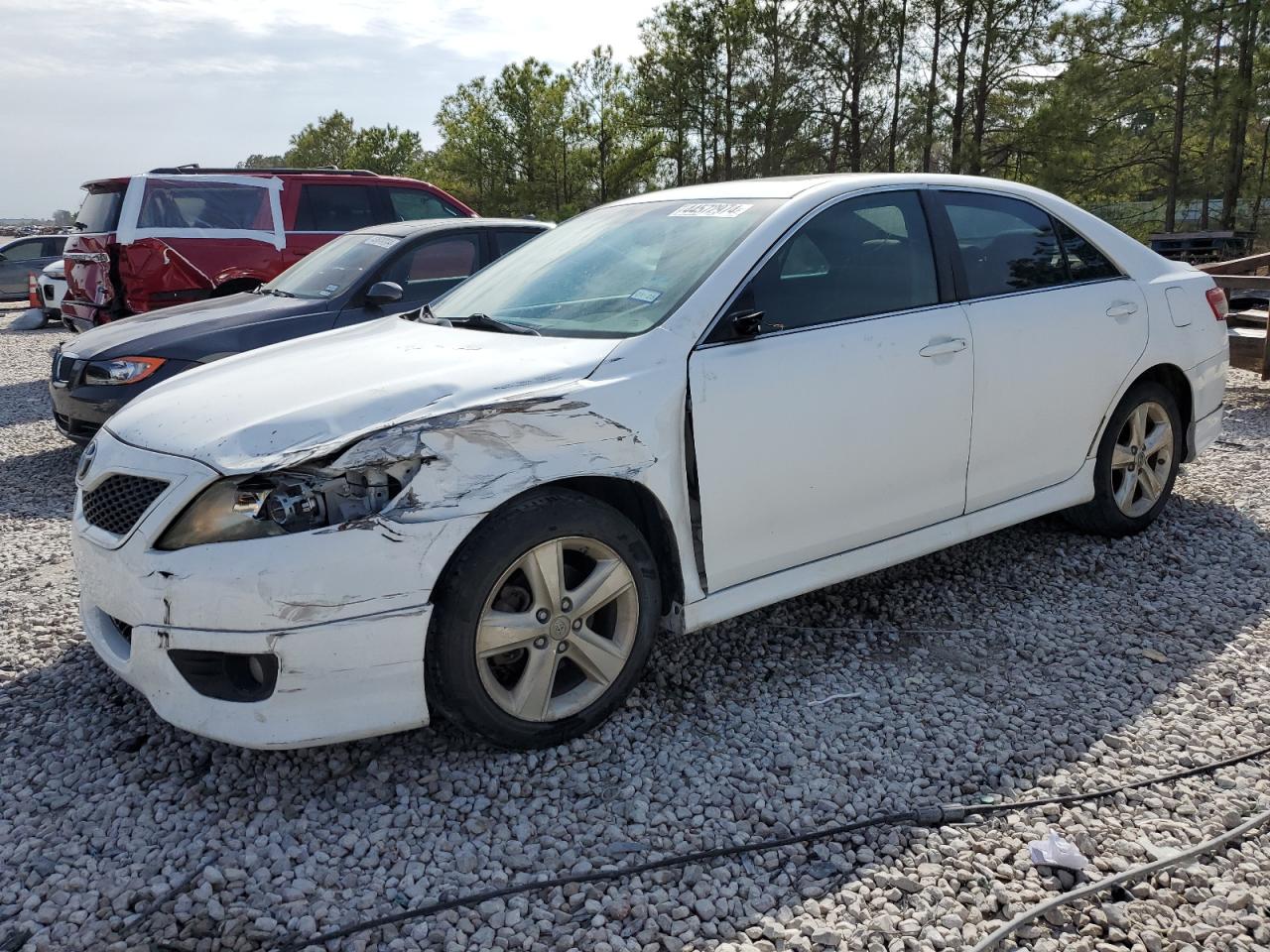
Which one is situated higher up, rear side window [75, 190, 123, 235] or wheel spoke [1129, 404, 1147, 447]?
rear side window [75, 190, 123, 235]

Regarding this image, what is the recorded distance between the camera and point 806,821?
2.72 metres

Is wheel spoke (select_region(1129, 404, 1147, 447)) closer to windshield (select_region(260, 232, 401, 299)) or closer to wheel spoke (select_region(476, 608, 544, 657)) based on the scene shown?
wheel spoke (select_region(476, 608, 544, 657))

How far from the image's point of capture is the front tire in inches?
108

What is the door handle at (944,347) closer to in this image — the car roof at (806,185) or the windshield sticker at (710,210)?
the car roof at (806,185)

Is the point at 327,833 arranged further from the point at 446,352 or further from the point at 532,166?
the point at 532,166

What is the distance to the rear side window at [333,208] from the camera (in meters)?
10.1

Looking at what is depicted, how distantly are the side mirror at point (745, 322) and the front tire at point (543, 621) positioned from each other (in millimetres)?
A: 711

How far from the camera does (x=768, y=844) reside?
8.54 feet

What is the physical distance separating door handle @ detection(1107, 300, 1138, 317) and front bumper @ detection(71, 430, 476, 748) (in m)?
3.07

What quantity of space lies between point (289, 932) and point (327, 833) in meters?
0.39

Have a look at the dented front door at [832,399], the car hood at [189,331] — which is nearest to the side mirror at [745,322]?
the dented front door at [832,399]

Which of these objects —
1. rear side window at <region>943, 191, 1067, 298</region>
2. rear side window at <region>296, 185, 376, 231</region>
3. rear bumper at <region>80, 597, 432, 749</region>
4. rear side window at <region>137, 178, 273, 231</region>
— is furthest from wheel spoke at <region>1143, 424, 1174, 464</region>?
rear side window at <region>137, 178, 273, 231</region>

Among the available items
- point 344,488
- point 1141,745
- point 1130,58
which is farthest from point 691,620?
point 1130,58

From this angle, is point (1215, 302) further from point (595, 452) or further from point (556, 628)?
point (556, 628)
